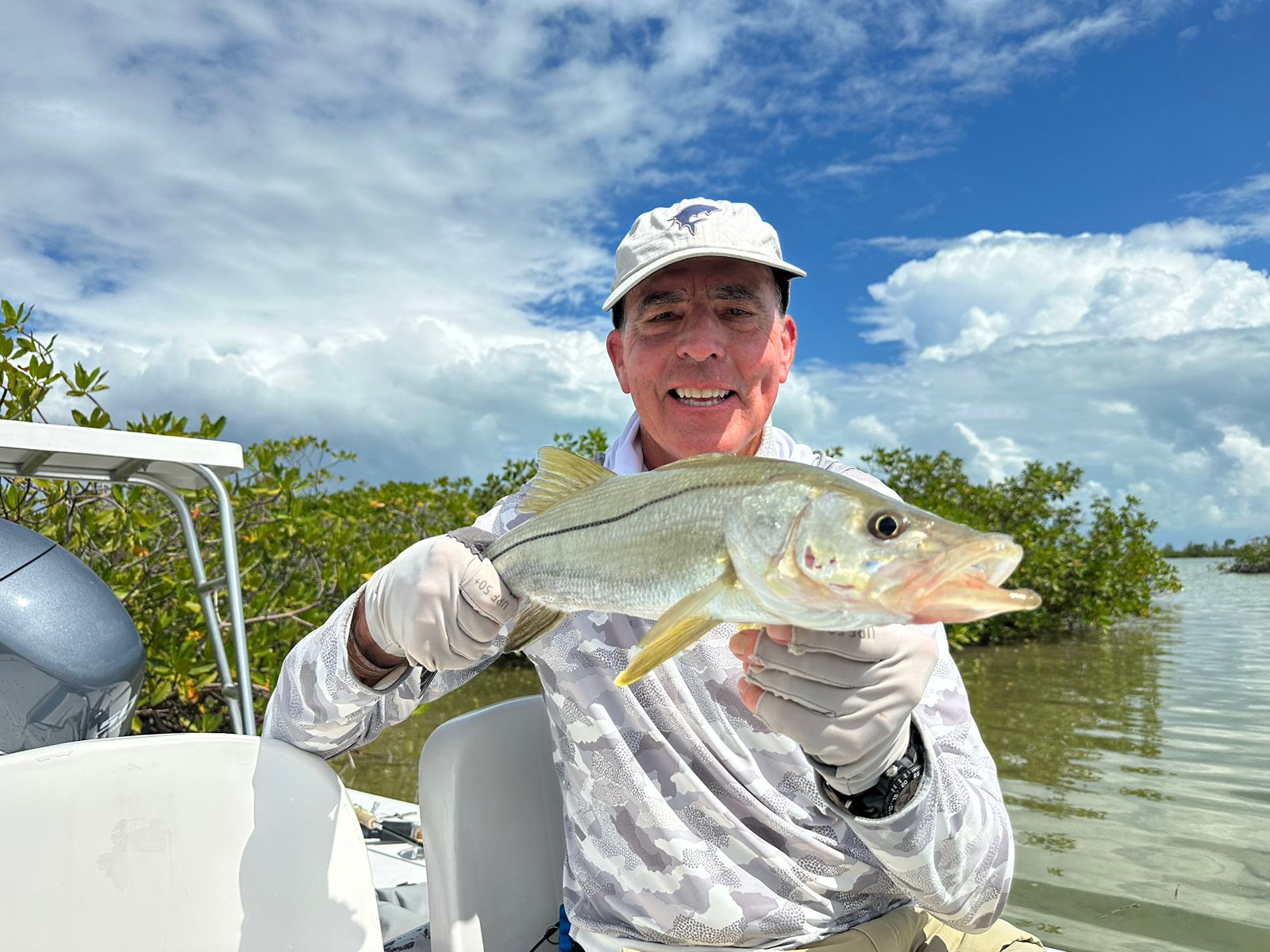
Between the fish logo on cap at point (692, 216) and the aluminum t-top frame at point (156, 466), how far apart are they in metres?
1.60

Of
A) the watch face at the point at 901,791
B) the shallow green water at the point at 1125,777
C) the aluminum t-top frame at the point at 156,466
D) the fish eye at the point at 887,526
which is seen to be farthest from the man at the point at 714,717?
the shallow green water at the point at 1125,777

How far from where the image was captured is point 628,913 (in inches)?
78.4

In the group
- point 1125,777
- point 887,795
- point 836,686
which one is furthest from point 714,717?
point 1125,777

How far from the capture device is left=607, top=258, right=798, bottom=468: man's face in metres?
2.23

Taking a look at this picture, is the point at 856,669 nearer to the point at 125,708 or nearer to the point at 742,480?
the point at 742,480

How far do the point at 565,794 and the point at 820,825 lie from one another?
58 cm

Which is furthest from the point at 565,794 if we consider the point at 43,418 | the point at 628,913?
the point at 43,418

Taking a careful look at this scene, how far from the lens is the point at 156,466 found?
121 inches

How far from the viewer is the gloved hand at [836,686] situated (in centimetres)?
145

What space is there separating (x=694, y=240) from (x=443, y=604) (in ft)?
3.36

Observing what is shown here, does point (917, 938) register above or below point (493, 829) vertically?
below


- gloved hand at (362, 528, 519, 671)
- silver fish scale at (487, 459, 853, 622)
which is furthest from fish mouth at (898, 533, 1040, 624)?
gloved hand at (362, 528, 519, 671)

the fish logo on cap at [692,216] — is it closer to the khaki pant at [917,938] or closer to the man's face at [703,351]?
the man's face at [703,351]

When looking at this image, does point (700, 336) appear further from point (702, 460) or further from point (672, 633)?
point (672, 633)
